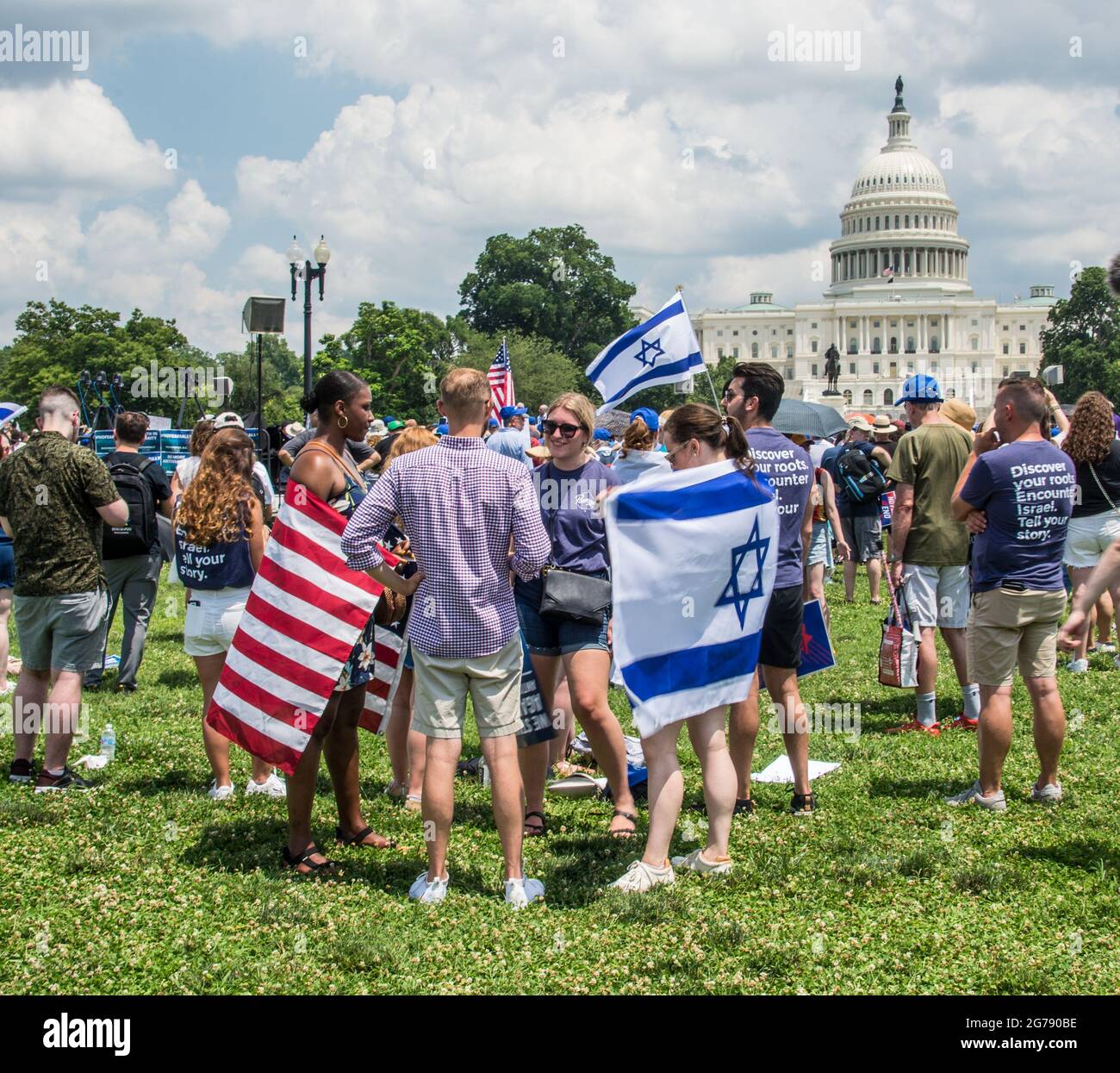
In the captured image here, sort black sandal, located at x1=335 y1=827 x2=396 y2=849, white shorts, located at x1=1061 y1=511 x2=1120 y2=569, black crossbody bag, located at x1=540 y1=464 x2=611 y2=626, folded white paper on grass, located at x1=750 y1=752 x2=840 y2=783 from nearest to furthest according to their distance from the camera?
black sandal, located at x1=335 y1=827 x2=396 y2=849 < black crossbody bag, located at x1=540 y1=464 x2=611 y2=626 < folded white paper on grass, located at x1=750 y1=752 x2=840 y2=783 < white shorts, located at x1=1061 y1=511 x2=1120 y2=569

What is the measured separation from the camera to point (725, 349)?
152125 millimetres

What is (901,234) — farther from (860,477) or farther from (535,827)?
(535,827)

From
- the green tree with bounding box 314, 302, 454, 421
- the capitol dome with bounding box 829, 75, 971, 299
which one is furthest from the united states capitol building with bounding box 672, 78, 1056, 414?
the green tree with bounding box 314, 302, 454, 421

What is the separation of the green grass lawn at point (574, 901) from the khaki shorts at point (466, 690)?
0.71 metres

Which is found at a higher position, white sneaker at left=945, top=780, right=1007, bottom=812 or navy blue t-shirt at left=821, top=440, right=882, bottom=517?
navy blue t-shirt at left=821, top=440, right=882, bottom=517

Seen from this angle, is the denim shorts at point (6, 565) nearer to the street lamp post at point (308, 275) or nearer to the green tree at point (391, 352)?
the street lamp post at point (308, 275)

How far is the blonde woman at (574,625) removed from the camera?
5934 millimetres

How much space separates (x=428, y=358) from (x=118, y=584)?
2500 inches

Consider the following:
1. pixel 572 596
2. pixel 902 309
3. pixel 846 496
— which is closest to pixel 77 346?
pixel 846 496

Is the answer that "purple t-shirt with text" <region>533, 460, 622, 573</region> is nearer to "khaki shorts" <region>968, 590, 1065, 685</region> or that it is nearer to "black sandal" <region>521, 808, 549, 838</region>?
"black sandal" <region>521, 808, 549, 838</region>

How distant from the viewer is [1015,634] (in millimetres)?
6176

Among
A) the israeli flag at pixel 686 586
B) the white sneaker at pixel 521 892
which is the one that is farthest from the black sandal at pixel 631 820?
the israeli flag at pixel 686 586

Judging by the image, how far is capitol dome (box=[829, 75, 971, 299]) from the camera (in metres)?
143

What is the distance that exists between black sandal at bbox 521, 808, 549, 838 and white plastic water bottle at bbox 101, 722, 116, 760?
281 centimetres
